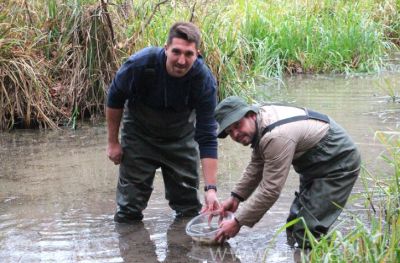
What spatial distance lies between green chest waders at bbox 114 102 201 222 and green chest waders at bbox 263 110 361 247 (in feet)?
2.94

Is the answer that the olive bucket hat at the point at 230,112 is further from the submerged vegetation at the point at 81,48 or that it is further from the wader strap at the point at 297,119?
the submerged vegetation at the point at 81,48

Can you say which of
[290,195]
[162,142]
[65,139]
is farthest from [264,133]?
[65,139]

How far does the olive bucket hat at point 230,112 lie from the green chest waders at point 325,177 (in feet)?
1.49

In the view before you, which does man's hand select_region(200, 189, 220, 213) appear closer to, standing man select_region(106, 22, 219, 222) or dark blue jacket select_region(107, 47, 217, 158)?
standing man select_region(106, 22, 219, 222)

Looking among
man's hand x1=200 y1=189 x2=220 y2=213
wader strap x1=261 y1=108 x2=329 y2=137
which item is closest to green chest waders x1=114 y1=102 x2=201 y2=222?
man's hand x1=200 y1=189 x2=220 y2=213

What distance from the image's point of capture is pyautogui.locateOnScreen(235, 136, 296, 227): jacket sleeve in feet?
13.0

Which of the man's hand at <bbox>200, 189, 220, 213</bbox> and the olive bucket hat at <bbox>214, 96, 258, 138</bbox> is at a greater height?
the olive bucket hat at <bbox>214, 96, 258, 138</bbox>

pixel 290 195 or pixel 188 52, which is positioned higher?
pixel 188 52

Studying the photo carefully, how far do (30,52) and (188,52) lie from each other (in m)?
4.34

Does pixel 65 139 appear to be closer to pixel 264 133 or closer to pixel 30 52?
pixel 30 52

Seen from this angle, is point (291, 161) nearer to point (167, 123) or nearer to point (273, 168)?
point (273, 168)

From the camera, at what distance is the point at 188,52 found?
431cm

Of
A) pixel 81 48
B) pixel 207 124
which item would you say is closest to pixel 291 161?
pixel 207 124

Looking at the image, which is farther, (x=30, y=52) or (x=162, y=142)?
(x=30, y=52)
